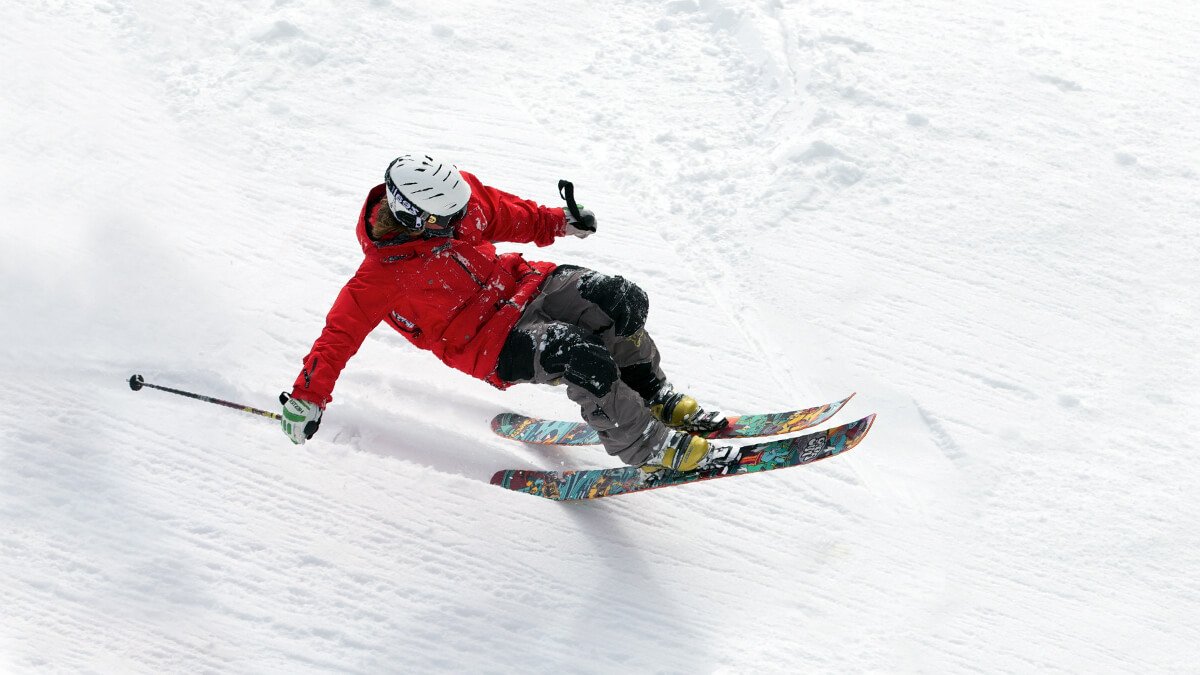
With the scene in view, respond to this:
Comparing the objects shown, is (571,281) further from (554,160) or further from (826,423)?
(554,160)

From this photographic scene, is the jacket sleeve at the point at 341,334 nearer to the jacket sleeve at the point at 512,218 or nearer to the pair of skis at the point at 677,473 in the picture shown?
the jacket sleeve at the point at 512,218

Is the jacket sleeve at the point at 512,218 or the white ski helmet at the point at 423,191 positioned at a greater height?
the white ski helmet at the point at 423,191

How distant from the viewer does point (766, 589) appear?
5.02 m

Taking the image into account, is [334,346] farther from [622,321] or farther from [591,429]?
[591,429]

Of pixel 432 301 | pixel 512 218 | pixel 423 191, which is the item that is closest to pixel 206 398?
pixel 432 301

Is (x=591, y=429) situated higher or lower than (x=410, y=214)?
lower

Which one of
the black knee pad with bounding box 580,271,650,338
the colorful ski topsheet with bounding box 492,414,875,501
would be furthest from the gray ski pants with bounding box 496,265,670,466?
the colorful ski topsheet with bounding box 492,414,875,501

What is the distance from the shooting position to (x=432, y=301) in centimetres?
488

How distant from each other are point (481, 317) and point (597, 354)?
60 centimetres

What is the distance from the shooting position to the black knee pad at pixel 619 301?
16.4 feet

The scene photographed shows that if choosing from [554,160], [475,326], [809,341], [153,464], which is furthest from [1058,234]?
[153,464]

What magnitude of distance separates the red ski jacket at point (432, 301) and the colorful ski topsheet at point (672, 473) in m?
0.71

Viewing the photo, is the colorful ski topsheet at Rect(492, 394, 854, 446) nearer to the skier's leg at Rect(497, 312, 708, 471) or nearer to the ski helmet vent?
the skier's leg at Rect(497, 312, 708, 471)

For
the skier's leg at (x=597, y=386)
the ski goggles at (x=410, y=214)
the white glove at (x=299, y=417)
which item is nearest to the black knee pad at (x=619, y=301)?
the skier's leg at (x=597, y=386)
